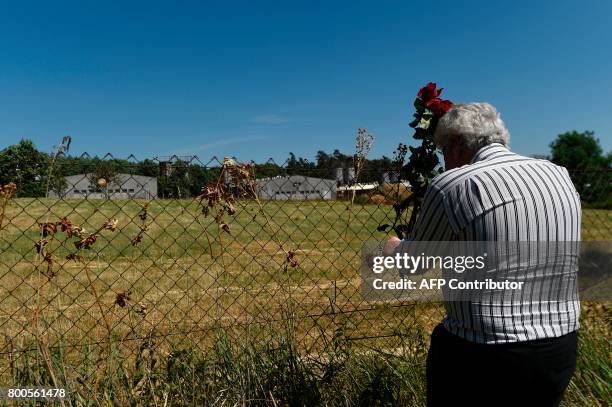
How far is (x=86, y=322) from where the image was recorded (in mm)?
5043

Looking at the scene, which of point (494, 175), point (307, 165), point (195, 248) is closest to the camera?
point (494, 175)

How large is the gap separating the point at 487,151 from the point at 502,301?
502 mm

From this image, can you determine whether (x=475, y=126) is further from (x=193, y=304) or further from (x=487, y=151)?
(x=193, y=304)

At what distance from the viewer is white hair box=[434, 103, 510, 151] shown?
65.8 inches

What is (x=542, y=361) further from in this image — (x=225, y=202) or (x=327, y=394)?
(x=225, y=202)

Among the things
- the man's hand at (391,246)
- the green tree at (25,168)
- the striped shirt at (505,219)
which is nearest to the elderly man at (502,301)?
the striped shirt at (505,219)

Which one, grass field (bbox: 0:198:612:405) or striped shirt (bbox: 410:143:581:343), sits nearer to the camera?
striped shirt (bbox: 410:143:581:343)

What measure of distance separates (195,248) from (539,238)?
9747 millimetres

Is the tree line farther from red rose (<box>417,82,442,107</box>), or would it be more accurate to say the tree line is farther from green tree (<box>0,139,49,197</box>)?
red rose (<box>417,82,442,107</box>)

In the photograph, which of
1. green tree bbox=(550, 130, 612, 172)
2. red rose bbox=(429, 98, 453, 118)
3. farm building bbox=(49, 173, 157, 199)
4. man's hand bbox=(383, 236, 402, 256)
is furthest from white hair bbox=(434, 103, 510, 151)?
green tree bbox=(550, 130, 612, 172)

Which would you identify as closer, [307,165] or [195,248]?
[307,165]

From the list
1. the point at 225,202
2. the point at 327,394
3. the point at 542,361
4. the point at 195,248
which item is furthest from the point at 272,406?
the point at 195,248

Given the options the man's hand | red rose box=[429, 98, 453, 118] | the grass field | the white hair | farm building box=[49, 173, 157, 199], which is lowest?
the grass field

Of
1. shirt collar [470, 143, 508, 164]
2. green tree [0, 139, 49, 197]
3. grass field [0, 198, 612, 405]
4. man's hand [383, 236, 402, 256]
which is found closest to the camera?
shirt collar [470, 143, 508, 164]
